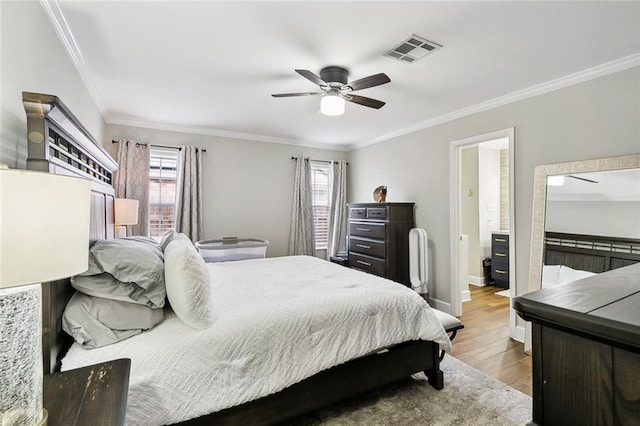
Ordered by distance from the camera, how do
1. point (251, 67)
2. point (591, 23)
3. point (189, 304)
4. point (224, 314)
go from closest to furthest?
1. point (189, 304)
2. point (224, 314)
3. point (591, 23)
4. point (251, 67)

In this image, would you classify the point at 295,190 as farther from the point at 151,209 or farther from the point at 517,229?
the point at 517,229

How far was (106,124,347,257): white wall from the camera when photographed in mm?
4363

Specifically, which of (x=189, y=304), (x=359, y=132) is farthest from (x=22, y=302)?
(x=359, y=132)

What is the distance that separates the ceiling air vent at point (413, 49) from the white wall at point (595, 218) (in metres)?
1.87

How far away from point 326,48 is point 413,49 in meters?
0.64

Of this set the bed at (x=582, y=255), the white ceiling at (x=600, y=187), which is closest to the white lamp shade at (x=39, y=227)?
the bed at (x=582, y=255)

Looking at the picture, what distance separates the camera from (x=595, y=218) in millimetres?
2537

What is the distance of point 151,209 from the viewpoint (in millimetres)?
4148

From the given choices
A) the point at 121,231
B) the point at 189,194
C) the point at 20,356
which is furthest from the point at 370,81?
the point at 121,231

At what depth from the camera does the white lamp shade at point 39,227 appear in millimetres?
646

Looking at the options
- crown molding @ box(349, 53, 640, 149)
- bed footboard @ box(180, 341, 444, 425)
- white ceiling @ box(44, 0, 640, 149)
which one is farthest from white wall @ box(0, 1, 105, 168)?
crown molding @ box(349, 53, 640, 149)

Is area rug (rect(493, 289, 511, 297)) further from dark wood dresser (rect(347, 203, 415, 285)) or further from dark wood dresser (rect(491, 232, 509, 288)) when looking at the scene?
dark wood dresser (rect(347, 203, 415, 285))

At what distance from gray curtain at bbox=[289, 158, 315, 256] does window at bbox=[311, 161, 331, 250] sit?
0.84 feet

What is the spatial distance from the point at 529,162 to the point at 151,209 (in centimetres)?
469
